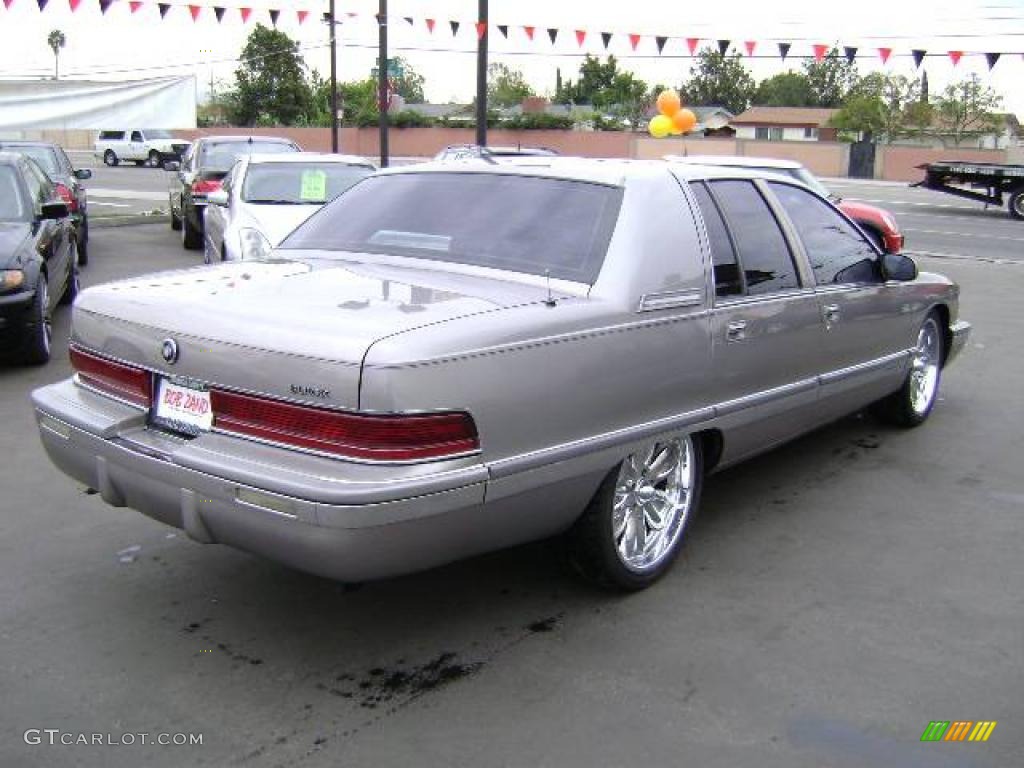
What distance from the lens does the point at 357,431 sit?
10.2ft

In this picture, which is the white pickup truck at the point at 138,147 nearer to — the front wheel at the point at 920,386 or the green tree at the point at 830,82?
the front wheel at the point at 920,386

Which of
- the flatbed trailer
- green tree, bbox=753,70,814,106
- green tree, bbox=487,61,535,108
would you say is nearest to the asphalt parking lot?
the flatbed trailer

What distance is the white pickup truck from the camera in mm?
47812

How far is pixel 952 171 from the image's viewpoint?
82.9 feet

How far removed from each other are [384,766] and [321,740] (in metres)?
0.23

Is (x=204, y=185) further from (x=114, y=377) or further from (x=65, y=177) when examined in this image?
(x=114, y=377)

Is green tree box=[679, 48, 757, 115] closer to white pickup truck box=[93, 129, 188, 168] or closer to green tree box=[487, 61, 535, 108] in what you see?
green tree box=[487, 61, 535, 108]

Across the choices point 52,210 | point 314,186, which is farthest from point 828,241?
point 314,186

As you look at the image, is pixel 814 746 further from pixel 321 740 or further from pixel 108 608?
pixel 108 608

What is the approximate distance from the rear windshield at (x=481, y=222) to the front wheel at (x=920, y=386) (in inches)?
120

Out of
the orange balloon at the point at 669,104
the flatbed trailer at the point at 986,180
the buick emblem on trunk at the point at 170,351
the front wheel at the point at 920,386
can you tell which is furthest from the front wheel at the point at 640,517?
the orange balloon at the point at 669,104

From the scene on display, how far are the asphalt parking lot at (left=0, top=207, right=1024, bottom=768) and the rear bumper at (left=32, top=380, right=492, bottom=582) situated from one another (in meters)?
0.47

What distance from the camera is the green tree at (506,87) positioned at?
96625mm

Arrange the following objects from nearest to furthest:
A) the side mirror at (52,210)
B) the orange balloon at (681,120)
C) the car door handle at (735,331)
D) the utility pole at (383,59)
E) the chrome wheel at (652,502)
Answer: the chrome wheel at (652,502)
the car door handle at (735,331)
the side mirror at (52,210)
the utility pole at (383,59)
the orange balloon at (681,120)
